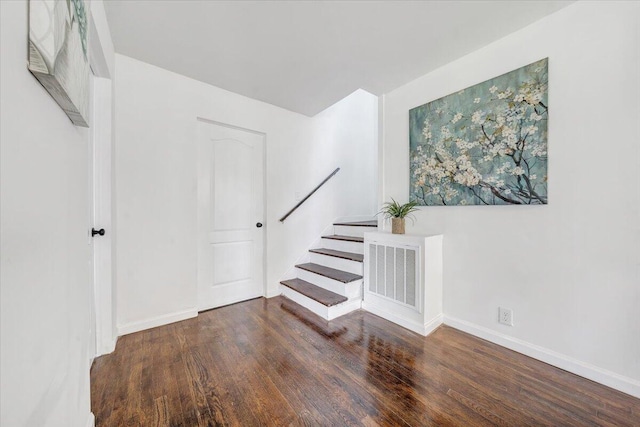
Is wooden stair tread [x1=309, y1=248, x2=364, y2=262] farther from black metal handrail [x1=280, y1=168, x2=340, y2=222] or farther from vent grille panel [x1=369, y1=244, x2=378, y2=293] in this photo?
black metal handrail [x1=280, y1=168, x2=340, y2=222]

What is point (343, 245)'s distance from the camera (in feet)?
10.6

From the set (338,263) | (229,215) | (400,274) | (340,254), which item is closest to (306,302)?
(338,263)

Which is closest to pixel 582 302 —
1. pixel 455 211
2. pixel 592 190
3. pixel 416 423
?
pixel 592 190

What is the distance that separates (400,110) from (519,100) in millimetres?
1041

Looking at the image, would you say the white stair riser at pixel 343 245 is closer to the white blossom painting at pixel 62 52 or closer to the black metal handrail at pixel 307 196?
the black metal handrail at pixel 307 196

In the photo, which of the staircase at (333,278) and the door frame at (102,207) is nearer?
the door frame at (102,207)

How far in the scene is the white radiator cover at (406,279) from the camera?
2.12 metres

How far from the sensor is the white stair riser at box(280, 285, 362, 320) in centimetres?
241

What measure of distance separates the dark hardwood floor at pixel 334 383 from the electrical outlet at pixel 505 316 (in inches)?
7.8

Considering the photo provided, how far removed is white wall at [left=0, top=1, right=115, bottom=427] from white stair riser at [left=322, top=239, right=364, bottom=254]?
8.18 ft

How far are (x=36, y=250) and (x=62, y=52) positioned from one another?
59 cm

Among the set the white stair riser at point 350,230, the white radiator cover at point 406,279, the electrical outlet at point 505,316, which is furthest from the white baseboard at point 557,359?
the white stair riser at point 350,230

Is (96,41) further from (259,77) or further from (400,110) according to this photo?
(400,110)

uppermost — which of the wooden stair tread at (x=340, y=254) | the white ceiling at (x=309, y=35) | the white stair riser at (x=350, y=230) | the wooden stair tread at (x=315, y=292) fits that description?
the white ceiling at (x=309, y=35)
